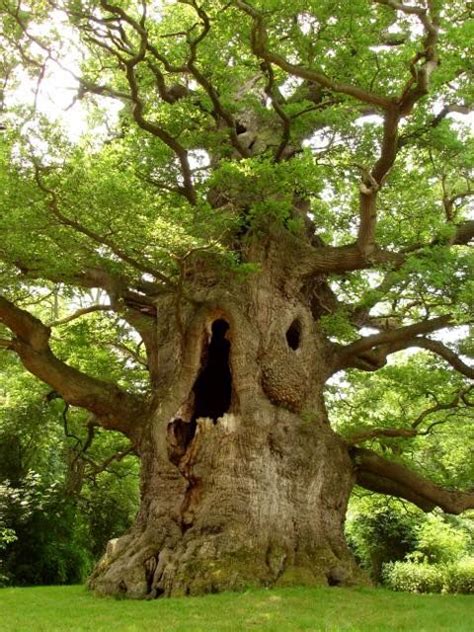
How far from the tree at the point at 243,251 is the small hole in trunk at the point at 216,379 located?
0.04 metres

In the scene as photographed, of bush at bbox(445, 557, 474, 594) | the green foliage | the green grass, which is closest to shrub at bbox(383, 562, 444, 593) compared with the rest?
bush at bbox(445, 557, 474, 594)

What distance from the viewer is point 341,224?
530 inches

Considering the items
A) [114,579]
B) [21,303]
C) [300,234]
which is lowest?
[114,579]

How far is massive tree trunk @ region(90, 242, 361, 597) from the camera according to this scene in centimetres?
840

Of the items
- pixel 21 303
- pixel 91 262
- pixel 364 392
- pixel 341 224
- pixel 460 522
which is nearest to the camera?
pixel 91 262

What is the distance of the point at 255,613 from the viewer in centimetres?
650

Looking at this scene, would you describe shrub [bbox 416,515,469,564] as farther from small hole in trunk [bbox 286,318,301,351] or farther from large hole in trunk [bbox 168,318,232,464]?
large hole in trunk [bbox 168,318,232,464]

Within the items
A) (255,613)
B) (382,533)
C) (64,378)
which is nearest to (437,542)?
(382,533)

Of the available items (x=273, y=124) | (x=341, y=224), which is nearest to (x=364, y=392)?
(x=341, y=224)

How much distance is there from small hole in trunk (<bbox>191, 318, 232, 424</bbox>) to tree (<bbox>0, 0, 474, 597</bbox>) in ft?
0.14

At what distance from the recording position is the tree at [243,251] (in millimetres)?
8312

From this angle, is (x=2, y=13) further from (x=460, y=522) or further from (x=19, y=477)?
(x=460, y=522)

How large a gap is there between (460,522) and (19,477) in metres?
15.3

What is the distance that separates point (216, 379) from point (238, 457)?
74.1 inches
